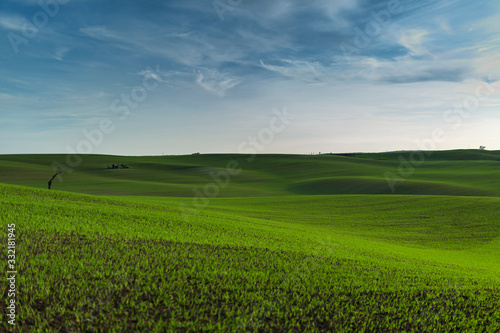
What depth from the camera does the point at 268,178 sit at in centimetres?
7462

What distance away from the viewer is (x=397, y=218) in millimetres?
28391

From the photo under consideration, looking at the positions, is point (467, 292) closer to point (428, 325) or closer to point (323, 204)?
point (428, 325)

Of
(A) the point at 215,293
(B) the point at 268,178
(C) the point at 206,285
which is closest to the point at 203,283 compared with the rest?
(C) the point at 206,285

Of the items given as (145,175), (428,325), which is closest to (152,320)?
(428,325)

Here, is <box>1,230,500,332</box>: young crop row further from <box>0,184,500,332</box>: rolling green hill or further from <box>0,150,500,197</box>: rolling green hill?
<box>0,150,500,197</box>: rolling green hill

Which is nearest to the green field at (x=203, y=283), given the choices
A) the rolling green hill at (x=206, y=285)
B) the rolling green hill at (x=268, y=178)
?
the rolling green hill at (x=206, y=285)

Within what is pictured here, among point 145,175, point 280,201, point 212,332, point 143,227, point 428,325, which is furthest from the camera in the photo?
point 145,175

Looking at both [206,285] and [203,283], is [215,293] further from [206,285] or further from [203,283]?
[203,283]

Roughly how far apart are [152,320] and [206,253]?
144 inches

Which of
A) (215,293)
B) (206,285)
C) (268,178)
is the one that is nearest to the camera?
(215,293)

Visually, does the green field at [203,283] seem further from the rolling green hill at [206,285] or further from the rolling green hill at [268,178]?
the rolling green hill at [268,178]

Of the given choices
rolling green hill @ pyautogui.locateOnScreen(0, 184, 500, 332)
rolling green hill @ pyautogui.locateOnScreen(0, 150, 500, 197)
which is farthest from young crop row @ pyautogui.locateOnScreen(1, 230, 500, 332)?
rolling green hill @ pyautogui.locateOnScreen(0, 150, 500, 197)

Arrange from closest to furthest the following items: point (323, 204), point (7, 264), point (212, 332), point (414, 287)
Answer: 1. point (212, 332)
2. point (7, 264)
3. point (414, 287)
4. point (323, 204)

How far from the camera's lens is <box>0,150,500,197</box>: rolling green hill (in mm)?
50125
